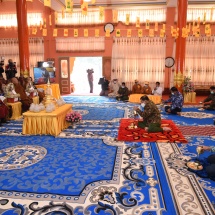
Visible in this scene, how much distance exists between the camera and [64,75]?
39.1 feet

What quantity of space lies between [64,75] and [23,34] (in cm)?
360

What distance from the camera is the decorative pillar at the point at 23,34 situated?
834 cm

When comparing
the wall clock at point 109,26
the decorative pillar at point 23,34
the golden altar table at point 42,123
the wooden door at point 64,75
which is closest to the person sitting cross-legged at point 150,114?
the golden altar table at point 42,123

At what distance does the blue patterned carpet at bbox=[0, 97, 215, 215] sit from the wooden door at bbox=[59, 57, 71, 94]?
24.3 feet

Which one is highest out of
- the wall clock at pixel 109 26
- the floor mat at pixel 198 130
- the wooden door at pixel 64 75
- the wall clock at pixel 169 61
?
the wall clock at pixel 109 26

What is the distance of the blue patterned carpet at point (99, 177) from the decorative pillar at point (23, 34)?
4.76 m

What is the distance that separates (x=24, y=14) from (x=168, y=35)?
6.49 m

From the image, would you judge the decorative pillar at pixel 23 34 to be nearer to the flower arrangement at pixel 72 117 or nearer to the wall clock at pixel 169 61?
the flower arrangement at pixel 72 117

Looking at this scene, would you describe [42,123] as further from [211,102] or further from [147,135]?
[211,102]

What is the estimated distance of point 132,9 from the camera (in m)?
11.1

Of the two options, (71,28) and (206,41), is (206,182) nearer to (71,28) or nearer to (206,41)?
(206,41)

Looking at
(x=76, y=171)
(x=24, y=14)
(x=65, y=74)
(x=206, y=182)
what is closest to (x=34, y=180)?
(x=76, y=171)

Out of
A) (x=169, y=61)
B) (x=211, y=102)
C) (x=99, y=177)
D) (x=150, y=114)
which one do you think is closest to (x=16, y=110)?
(x=150, y=114)

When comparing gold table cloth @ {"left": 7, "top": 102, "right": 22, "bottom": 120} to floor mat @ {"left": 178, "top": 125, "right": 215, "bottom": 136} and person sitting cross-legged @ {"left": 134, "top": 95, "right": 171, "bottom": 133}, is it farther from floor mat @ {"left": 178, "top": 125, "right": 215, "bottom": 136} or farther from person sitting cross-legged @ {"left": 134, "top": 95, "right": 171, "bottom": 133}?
floor mat @ {"left": 178, "top": 125, "right": 215, "bottom": 136}
